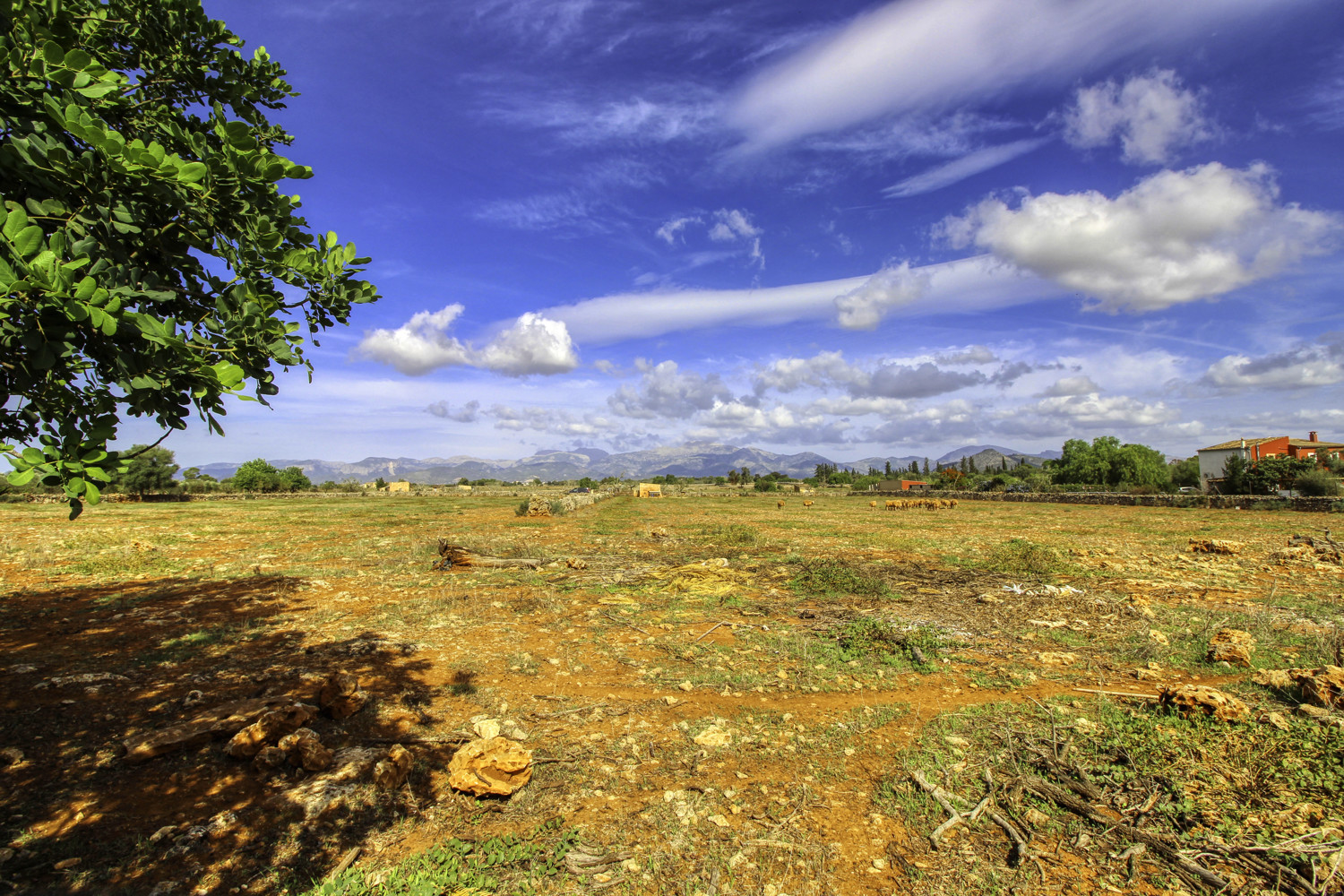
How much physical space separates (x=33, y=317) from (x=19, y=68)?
1259 millimetres

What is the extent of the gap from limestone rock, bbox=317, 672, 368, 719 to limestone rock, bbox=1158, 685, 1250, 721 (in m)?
8.19

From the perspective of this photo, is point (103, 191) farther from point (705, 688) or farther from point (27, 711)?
point (705, 688)

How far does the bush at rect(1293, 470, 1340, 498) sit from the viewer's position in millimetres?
37156

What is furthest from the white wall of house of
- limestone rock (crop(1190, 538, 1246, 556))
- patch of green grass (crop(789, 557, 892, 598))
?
patch of green grass (crop(789, 557, 892, 598))

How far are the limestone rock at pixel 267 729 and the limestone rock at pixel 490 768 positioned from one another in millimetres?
1631

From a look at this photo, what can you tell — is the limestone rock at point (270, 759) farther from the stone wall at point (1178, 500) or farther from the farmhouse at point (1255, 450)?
the farmhouse at point (1255, 450)

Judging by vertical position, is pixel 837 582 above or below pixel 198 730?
below

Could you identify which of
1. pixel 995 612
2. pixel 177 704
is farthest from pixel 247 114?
pixel 995 612

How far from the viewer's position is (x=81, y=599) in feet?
31.5

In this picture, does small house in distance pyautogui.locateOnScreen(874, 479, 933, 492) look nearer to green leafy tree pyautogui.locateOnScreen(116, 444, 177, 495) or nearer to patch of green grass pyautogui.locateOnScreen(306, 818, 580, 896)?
patch of green grass pyautogui.locateOnScreen(306, 818, 580, 896)

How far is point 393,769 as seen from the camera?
14.0 feet

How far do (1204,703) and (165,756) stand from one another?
9.40 m

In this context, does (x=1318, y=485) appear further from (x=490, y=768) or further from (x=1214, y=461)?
(x=490, y=768)

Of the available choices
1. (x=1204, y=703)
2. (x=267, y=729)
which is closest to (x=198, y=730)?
(x=267, y=729)
